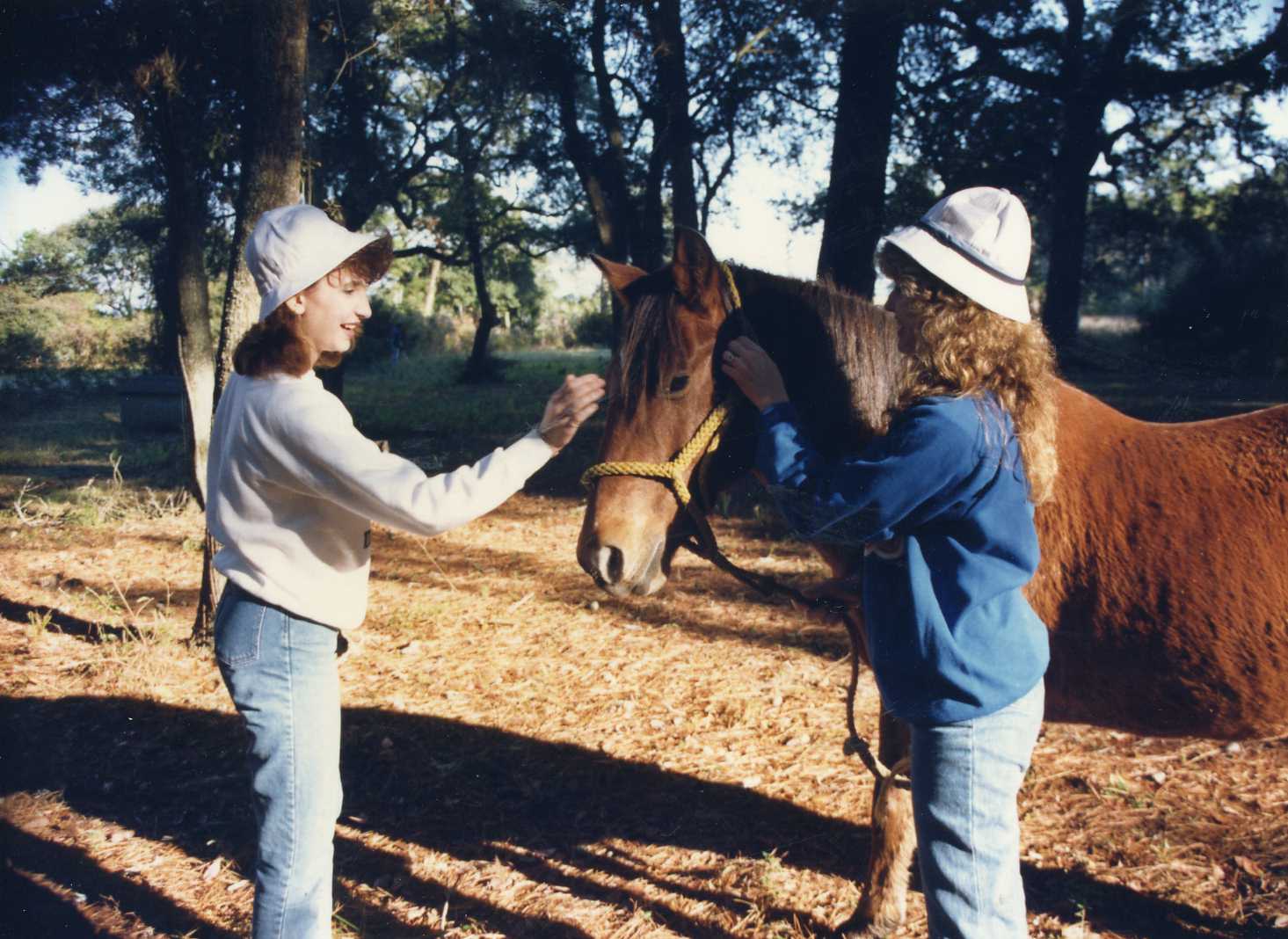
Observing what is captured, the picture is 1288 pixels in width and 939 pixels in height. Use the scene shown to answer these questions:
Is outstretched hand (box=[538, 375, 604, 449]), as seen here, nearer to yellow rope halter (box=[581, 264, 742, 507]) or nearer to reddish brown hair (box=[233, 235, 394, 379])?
yellow rope halter (box=[581, 264, 742, 507])

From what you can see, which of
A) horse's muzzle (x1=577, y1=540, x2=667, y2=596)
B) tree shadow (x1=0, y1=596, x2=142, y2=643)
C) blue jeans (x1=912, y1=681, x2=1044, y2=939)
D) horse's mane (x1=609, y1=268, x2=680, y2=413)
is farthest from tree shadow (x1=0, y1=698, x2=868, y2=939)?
horse's mane (x1=609, y1=268, x2=680, y2=413)

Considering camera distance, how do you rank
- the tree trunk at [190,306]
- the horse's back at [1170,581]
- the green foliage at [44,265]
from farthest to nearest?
the tree trunk at [190,306]
the green foliage at [44,265]
the horse's back at [1170,581]

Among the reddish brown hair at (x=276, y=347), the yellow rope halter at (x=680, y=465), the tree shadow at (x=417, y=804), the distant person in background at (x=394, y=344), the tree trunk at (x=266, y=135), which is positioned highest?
the distant person in background at (x=394, y=344)

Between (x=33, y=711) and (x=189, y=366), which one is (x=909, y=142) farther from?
(x=33, y=711)

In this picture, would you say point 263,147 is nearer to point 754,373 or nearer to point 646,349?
point 646,349

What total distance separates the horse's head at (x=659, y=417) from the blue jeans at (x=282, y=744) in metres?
0.79

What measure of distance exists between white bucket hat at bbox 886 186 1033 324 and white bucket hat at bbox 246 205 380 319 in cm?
141

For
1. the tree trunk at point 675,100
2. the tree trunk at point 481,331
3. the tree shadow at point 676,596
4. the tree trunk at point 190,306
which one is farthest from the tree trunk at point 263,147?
the tree trunk at point 481,331

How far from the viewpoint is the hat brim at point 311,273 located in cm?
201

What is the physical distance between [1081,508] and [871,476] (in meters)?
1.09

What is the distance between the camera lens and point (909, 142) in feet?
34.8

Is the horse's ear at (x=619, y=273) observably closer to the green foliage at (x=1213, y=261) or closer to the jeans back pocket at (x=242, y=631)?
the jeans back pocket at (x=242, y=631)

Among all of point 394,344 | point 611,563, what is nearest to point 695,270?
point 611,563

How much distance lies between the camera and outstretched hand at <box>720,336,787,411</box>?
204 centimetres
